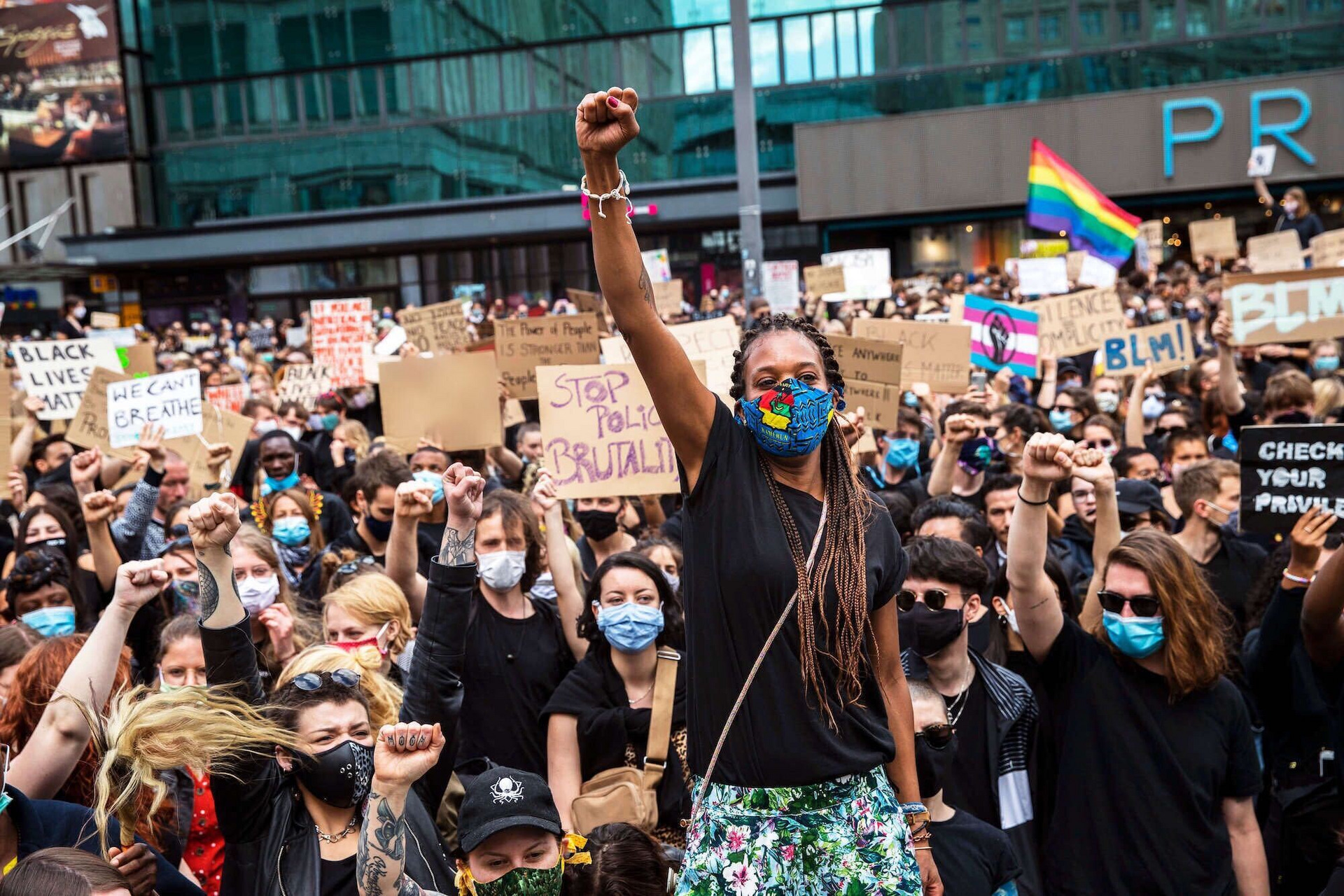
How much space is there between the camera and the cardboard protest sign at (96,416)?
8445 millimetres

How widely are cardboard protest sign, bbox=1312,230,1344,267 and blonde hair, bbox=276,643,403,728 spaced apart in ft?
36.2

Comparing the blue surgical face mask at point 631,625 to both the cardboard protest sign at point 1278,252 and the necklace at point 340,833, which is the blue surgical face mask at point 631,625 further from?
the cardboard protest sign at point 1278,252

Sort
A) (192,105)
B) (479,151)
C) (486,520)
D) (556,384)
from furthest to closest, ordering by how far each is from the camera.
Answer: (192,105) < (479,151) < (556,384) < (486,520)

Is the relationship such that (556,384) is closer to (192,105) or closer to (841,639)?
(841,639)

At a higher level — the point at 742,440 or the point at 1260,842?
the point at 742,440

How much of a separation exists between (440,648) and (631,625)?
1032mm

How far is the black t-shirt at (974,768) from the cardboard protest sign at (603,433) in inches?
79.9

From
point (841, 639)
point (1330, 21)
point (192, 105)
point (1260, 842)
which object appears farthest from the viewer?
point (192, 105)

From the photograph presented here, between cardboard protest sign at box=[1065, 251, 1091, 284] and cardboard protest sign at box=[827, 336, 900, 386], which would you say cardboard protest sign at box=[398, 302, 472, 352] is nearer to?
cardboard protest sign at box=[827, 336, 900, 386]

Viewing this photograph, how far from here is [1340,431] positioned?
4406mm

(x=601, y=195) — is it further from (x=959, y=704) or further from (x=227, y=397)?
(x=227, y=397)

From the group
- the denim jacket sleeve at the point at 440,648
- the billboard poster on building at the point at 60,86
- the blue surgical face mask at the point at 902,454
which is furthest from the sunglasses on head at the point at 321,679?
the billboard poster on building at the point at 60,86

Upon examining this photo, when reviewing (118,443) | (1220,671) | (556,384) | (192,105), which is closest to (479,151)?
(192,105)

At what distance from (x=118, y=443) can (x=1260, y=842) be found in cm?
703
